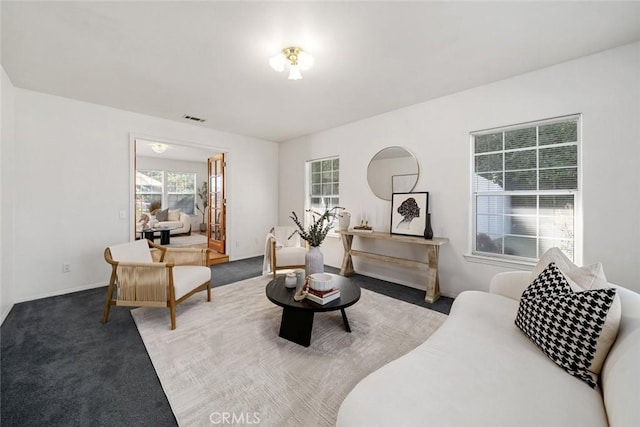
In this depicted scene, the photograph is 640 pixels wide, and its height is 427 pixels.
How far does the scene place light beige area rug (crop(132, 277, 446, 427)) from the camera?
4.80ft

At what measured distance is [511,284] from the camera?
1976 mm

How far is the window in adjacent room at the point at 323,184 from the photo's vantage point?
15.0 feet

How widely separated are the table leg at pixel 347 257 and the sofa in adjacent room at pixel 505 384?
2561mm

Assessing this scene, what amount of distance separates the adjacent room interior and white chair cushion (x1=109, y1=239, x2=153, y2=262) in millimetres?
23

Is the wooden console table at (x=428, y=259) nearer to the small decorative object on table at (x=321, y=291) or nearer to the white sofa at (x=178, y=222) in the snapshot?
the small decorative object on table at (x=321, y=291)

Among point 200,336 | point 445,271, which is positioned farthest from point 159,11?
point 445,271

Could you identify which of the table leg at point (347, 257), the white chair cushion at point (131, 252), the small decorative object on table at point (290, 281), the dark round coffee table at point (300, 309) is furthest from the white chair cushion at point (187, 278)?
the table leg at point (347, 257)

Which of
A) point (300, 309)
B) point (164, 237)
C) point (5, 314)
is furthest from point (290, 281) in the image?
point (164, 237)

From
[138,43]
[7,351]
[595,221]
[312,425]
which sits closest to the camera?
[312,425]

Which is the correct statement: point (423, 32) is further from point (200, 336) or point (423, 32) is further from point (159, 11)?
point (200, 336)

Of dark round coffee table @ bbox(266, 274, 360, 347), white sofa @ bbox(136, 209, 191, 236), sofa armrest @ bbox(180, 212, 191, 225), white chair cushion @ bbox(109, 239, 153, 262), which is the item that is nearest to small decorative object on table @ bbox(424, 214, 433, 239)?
dark round coffee table @ bbox(266, 274, 360, 347)

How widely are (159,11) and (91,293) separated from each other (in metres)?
3.38

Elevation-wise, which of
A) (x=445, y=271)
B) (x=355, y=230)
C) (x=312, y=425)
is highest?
(x=355, y=230)

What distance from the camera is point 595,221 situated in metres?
2.32
